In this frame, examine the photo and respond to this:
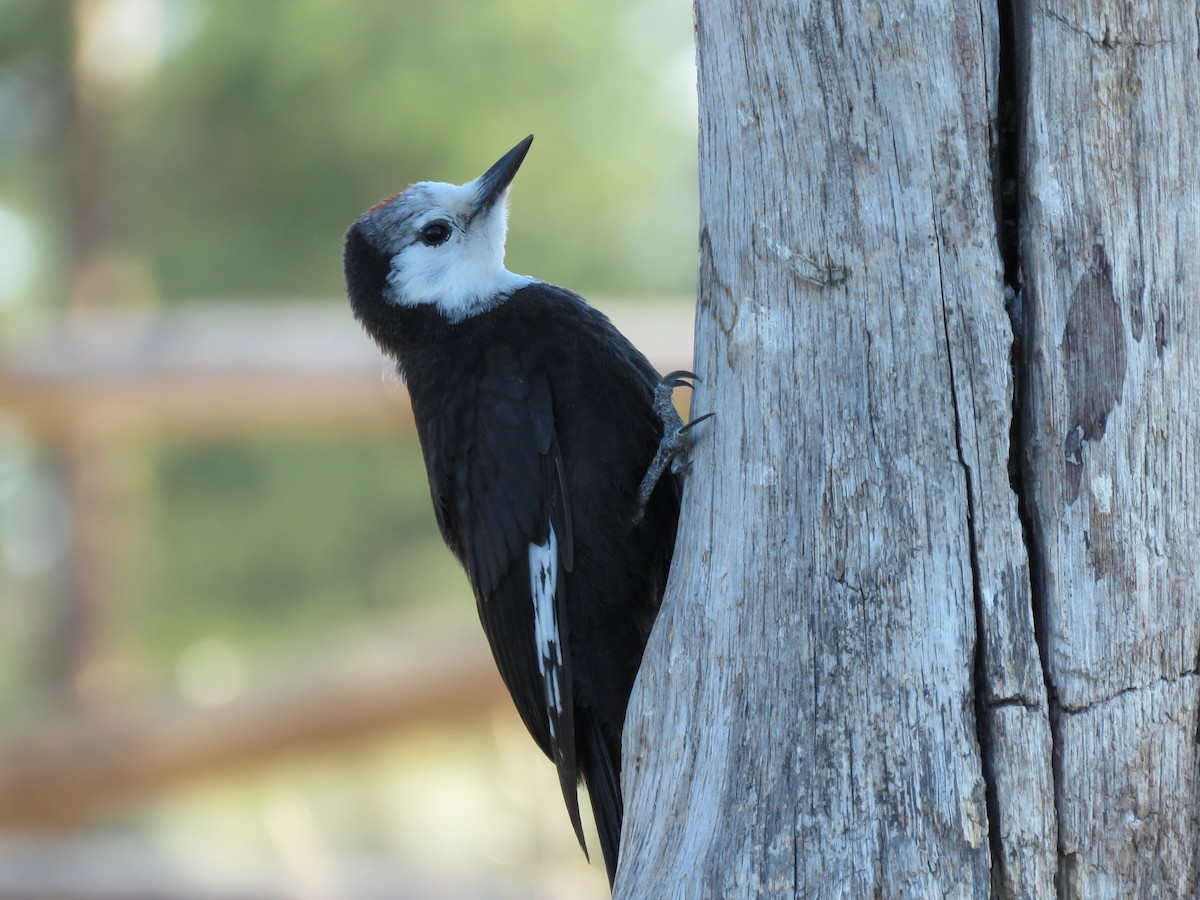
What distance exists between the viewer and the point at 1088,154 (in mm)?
1648

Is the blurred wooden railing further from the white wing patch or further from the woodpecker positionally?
the white wing patch

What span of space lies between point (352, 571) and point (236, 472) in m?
1.22

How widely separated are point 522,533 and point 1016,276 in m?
1.08

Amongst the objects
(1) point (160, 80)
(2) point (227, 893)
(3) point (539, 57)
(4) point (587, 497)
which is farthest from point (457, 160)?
(4) point (587, 497)

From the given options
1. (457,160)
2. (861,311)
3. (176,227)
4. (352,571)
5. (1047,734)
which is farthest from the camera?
(352,571)

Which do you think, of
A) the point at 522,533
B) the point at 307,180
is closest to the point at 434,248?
the point at 522,533

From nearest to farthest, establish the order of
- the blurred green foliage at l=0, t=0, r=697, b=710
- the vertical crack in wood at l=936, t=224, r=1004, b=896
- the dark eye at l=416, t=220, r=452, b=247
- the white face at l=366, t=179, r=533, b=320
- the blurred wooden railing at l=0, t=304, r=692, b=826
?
the vertical crack in wood at l=936, t=224, r=1004, b=896 → the white face at l=366, t=179, r=533, b=320 → the dark eye at l=416, t=220, r=452, b=247 → the blurred wooden railing at l=0, t=304, r=692, b=826 → the blurred green foliage at l=0, t=0, r=697, b=710

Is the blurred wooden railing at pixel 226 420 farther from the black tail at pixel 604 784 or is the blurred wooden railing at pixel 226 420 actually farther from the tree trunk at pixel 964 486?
the tree trunk at pixel 964 486

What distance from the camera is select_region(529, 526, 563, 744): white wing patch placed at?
2352mm

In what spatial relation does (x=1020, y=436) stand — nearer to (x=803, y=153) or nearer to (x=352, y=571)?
(x=803, y=153)

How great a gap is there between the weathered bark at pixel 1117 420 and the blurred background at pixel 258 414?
3.14 meters

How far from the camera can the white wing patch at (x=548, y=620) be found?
7.72 feet

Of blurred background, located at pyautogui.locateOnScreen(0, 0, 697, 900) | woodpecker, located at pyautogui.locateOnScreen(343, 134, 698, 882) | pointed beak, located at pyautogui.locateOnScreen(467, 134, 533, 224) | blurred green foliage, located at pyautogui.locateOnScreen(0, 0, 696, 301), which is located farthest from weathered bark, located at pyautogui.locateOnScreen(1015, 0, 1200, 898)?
blurred green foliage, located at pyautogui.locateOnScreen(0, 0, 696, 301)

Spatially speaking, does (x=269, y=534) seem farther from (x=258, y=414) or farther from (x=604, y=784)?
(x=604, y=784)
